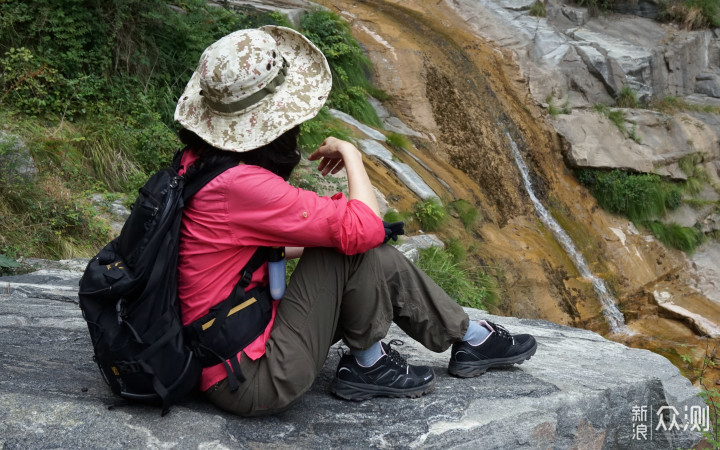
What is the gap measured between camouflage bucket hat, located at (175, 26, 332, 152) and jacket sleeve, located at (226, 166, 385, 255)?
5.6 inches

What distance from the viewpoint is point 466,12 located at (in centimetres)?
1212

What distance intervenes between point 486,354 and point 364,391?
0.67 meters

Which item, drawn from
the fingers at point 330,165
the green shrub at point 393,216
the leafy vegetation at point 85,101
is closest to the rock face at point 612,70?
the green shrub at point 393,216

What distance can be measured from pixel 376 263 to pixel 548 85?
9.22 meters

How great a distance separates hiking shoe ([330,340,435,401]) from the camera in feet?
9.34

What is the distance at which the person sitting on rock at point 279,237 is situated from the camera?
7.82 ft

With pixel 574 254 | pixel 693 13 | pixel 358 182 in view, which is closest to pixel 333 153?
pixel 358 182

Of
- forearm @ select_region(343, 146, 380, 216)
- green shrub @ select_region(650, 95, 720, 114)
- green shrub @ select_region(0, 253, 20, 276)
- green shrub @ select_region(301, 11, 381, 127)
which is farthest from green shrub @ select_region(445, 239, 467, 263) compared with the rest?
green shrub @ select_region(650, 95, 720, 114)

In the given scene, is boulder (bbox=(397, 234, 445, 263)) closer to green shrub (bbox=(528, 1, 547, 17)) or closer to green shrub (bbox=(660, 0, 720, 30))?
green shrub (bbox=(528, 1, 547, 17))

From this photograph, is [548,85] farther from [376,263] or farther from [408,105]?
[376,263]

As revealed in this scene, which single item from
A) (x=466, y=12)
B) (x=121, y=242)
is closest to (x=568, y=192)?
(x=466, y=12)

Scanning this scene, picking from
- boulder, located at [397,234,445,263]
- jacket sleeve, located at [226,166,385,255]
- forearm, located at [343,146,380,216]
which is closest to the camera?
jacket sleeve, located at [226,166,385,255]

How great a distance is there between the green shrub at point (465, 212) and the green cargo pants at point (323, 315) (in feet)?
16.7

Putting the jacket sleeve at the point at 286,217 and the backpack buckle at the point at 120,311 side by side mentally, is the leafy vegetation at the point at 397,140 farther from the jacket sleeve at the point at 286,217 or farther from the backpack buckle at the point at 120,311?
the backpack buckle at the point at 120,311
